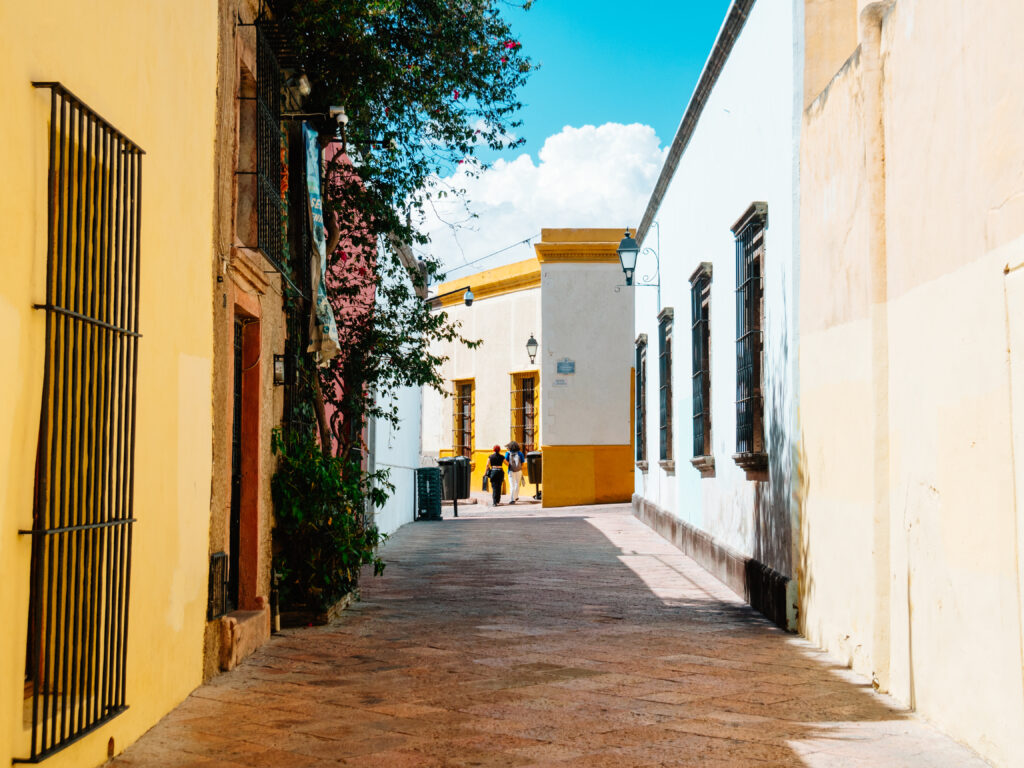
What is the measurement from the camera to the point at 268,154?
7.45m

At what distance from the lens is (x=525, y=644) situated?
279 inches

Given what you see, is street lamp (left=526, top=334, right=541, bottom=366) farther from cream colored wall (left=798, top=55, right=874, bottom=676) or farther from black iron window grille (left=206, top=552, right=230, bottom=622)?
black iron window grille (left=206, top=552, right=230, bottom=622)

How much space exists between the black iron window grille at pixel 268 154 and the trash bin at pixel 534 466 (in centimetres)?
1724

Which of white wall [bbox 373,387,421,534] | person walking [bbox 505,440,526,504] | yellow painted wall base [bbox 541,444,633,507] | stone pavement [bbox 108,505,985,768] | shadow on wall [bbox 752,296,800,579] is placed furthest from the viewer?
person walking [bbox 505,440,526,504]

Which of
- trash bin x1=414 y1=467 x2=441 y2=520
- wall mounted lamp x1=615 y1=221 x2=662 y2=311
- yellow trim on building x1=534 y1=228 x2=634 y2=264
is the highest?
yellow trim on building x1=534 y1=228 x2=634 y2=264

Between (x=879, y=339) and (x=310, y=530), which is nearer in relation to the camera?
(x=879, y=339)

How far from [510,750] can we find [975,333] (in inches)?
98.4

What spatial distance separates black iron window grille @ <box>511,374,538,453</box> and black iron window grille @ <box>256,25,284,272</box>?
1848cm

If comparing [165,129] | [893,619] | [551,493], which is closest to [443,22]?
[165,129]

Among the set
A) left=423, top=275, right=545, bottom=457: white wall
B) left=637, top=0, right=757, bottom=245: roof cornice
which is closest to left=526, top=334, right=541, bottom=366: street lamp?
left=423, top=275, right=545, bottom=457: white wall

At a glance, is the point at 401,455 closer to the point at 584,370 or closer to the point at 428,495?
the point at 428,495

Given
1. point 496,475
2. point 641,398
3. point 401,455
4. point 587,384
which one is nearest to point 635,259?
point 641,398

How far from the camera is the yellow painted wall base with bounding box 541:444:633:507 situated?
2336 centimetres

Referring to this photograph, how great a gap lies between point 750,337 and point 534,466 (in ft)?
52.0
